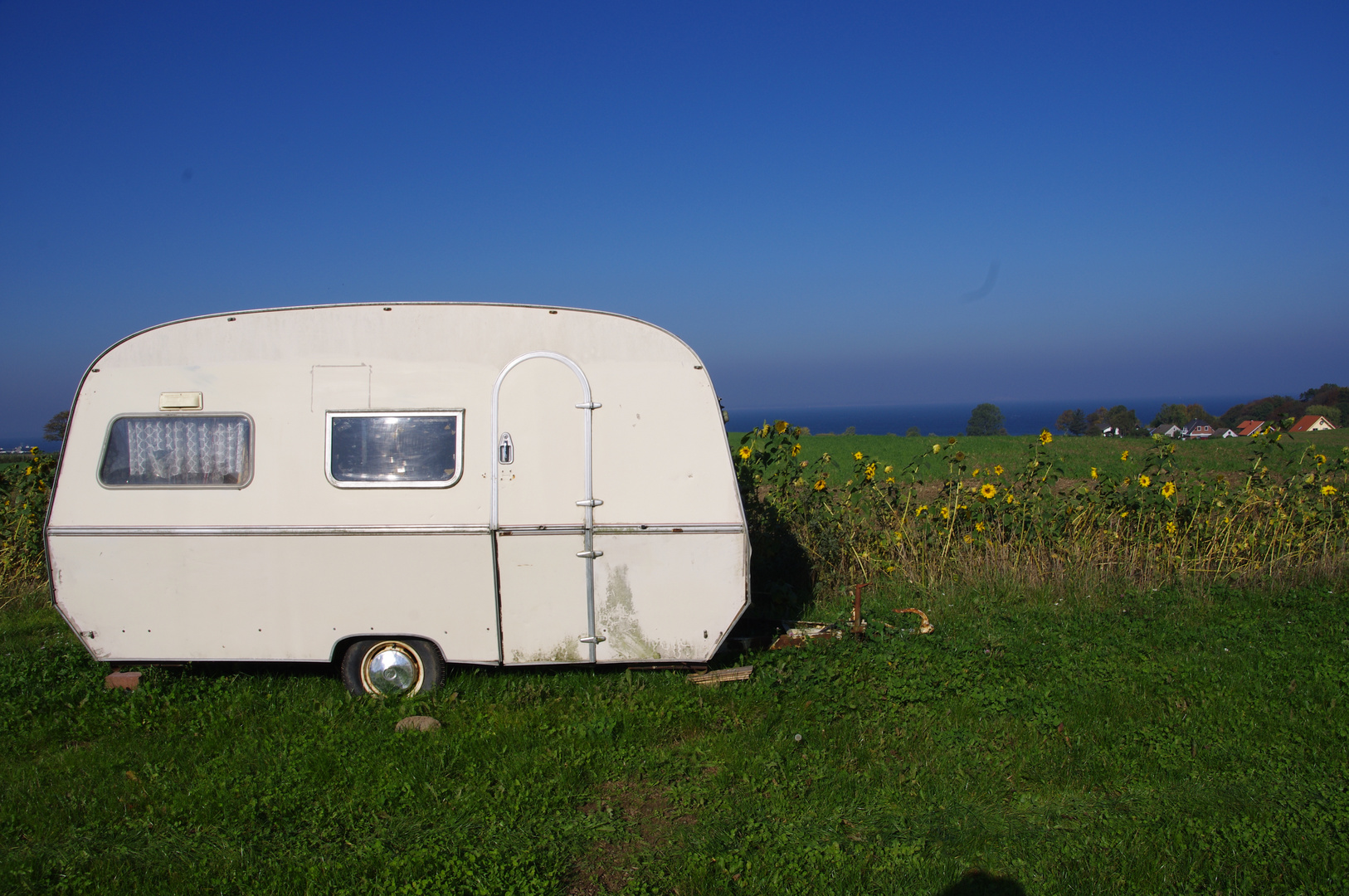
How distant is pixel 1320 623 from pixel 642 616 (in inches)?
215

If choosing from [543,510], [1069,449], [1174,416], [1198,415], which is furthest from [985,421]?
[543,510]

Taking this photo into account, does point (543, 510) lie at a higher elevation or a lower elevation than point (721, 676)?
higher

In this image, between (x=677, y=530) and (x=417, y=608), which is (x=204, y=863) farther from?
(x=677, y=530)

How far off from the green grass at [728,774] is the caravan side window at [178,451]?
4.49ft

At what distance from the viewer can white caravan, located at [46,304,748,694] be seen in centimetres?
501

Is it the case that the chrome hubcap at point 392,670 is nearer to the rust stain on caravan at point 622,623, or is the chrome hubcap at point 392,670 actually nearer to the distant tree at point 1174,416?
the rust stain on caravan at point 622,623

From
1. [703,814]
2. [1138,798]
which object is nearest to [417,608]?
[703,814]

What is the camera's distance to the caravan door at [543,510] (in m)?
4.99

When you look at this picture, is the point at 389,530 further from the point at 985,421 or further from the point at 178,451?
the point at 985,421

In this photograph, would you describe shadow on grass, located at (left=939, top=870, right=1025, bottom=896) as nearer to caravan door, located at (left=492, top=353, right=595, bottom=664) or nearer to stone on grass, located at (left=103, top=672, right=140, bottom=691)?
caravan door, located at (left=492, top=353, right=595, bottom=664)

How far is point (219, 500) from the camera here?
508 cm

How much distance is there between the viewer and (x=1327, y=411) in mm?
26281

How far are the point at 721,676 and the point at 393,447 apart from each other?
2.65 m

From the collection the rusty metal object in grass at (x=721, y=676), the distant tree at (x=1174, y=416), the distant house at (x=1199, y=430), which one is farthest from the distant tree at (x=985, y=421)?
the rusty metal object in grass at (x=721, y=676)
